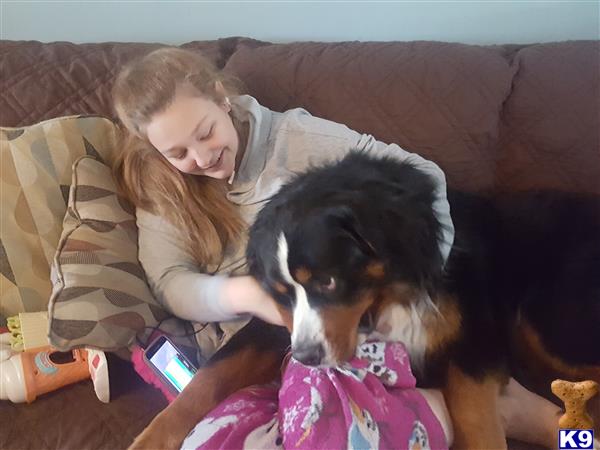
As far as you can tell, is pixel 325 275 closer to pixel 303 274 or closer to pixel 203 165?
pixel 303 274

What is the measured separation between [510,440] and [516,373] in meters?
0.18

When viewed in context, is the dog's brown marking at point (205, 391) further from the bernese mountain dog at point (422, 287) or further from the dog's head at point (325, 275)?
the dog's head at point (325, 275)

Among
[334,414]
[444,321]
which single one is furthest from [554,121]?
[334,414]

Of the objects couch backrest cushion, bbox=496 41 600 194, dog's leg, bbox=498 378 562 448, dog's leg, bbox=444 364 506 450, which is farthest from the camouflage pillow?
couch backrest cushion, bbox=496 41 600 194

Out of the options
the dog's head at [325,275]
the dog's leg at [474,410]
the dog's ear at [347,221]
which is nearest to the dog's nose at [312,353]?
the dog's head at [325,275]

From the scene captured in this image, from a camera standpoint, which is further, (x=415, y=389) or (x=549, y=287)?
(x=549, y=287)

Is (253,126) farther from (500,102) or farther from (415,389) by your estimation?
(415,389)

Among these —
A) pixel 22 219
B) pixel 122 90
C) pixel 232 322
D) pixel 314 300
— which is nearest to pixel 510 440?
pixel 314 300

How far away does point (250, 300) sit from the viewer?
1409 millimetres

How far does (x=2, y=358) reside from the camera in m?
1.58

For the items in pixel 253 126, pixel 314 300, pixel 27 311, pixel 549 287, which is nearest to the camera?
pixel 314 300

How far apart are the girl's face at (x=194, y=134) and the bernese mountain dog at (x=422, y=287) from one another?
22 cm

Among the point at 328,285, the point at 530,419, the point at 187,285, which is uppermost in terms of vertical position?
the point at 328,285

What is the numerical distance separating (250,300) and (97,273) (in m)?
0.39
